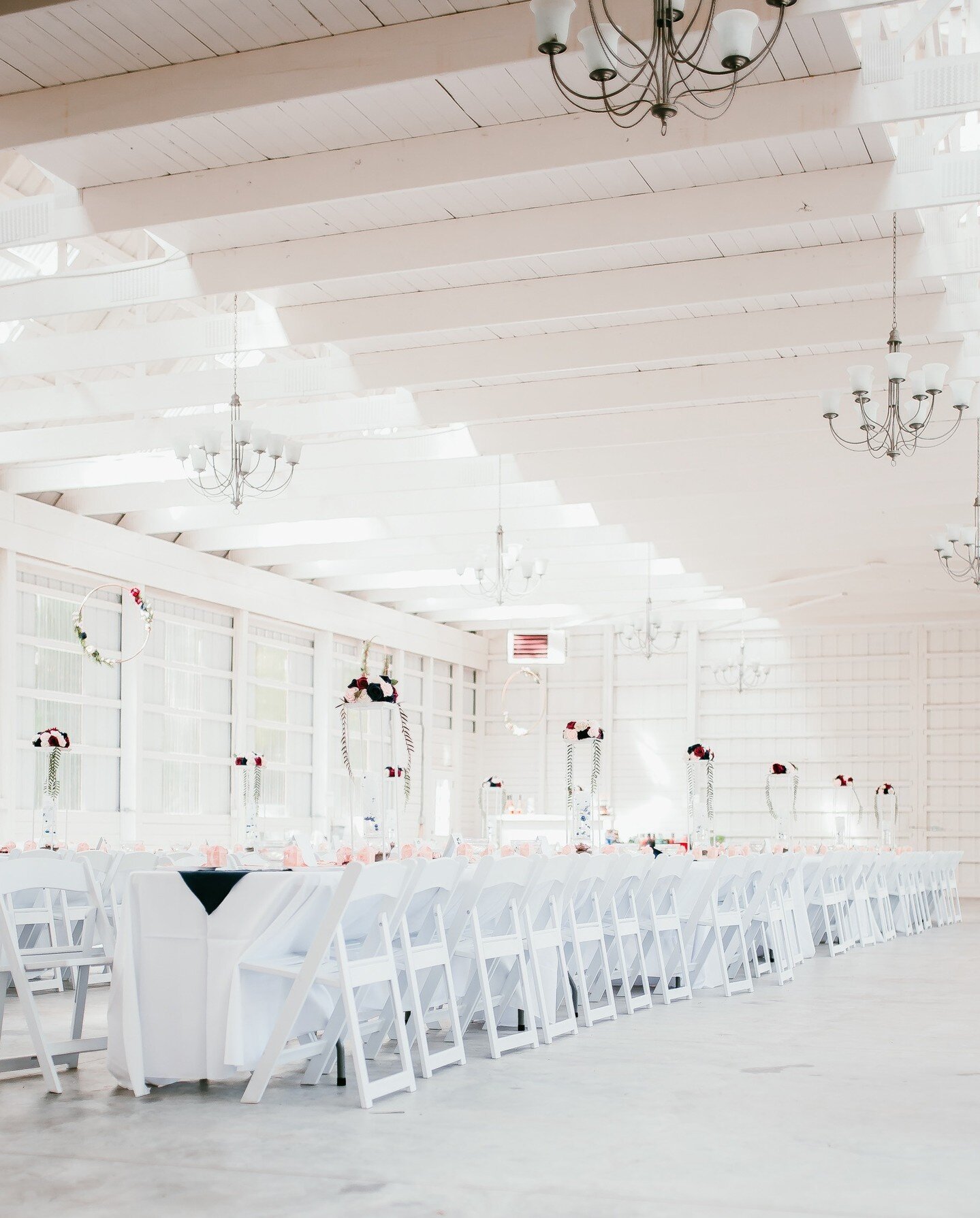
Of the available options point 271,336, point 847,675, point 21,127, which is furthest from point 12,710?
point 847,675

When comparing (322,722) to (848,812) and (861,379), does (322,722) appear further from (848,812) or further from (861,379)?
(861,379)

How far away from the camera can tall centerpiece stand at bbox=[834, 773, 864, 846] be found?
21.1 m

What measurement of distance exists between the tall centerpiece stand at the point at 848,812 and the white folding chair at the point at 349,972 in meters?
16.8

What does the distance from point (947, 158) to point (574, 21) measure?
7.25 feet

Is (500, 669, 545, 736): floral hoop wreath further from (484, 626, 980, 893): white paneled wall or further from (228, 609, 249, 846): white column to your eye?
(228, 609, 249, 846): white column

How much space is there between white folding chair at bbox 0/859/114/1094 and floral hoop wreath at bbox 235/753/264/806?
26.7ft

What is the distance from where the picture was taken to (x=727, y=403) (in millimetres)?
11078

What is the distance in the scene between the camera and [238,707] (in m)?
16.8

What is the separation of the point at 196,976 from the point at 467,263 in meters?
4.36

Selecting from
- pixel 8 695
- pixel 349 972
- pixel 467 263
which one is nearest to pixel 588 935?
pixel 349 972

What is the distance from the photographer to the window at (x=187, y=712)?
15.3 m

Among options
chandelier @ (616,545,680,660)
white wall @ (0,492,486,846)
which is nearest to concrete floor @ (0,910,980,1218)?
white wall @ (0,492,486,846)

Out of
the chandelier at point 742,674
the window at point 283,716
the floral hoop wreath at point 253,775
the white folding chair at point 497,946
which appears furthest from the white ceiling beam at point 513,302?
the chandelier at point 742,674

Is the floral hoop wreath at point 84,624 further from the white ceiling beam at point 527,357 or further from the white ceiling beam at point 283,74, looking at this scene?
the white ceiling beam at point 283,74
